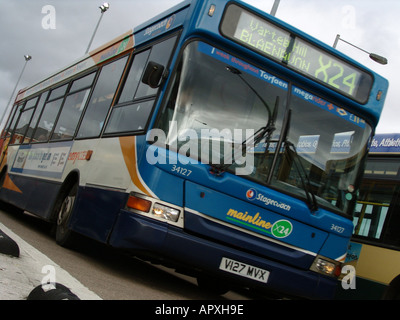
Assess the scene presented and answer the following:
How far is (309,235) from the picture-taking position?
20.6 feet

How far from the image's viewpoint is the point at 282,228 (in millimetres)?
6137

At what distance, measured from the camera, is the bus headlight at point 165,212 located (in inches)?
221

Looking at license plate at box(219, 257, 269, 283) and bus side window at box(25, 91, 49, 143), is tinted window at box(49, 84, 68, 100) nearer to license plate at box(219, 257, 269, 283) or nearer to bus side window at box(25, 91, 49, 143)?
bus side window at box(25, 91, 49, 143)

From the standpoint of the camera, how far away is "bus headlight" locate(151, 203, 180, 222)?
5613mm

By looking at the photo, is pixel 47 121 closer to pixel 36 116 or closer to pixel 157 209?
pixel 36 116

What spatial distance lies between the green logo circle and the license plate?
1.43 feet

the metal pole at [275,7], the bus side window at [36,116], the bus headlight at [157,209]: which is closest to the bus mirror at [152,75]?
the bus headlight at [157,209]

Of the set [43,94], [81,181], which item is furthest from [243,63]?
[43,94]

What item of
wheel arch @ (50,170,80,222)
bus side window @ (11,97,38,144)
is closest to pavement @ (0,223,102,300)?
wheel arch @ (50,170,80,222)

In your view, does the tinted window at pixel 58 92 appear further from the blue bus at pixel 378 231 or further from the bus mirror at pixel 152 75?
the blue bus at pixel 378 231

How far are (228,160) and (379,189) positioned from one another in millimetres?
3983

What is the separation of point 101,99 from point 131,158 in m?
2.27

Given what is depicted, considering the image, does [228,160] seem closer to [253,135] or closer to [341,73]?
[253,135]
